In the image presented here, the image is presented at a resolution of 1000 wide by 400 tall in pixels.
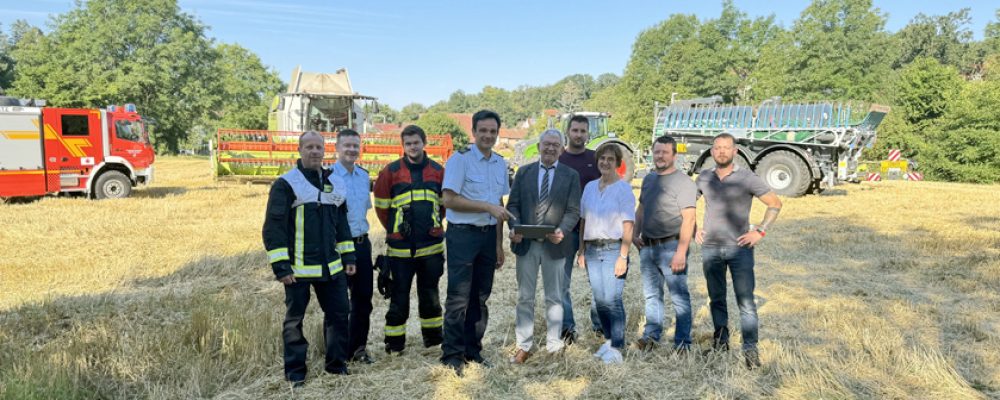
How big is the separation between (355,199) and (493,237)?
0.95 meters

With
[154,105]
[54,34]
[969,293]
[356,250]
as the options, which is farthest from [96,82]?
[969,293]

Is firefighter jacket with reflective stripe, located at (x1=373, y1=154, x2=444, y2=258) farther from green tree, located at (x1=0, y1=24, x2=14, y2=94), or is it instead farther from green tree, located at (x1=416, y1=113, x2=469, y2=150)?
green tree, located at (x1=416, y1=113, x2=469, y2=150)

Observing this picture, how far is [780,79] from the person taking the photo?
3338 cm

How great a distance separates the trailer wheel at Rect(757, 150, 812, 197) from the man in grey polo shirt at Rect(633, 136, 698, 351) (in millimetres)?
10400

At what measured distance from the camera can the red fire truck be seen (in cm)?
1183

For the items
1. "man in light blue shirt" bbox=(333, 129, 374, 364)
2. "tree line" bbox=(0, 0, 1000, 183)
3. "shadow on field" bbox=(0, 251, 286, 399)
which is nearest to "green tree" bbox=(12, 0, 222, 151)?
"tree line" bbox=(0, 0, 1000, 183)

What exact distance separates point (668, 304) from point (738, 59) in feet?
131

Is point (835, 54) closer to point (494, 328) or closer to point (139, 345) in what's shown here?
point (494, 328)

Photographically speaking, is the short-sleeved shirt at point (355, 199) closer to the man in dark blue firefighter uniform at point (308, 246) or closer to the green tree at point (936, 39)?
the man in dark blue firefighter uniform at point (308, 246)

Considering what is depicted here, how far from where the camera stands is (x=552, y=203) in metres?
3.80

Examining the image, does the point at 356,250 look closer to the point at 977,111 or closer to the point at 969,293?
the point at 969,293

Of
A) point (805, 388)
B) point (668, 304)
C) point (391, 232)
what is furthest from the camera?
point (668, 304)

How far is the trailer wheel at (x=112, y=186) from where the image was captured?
1284 centimetres

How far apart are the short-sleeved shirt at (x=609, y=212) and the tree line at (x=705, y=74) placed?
78.3ft
